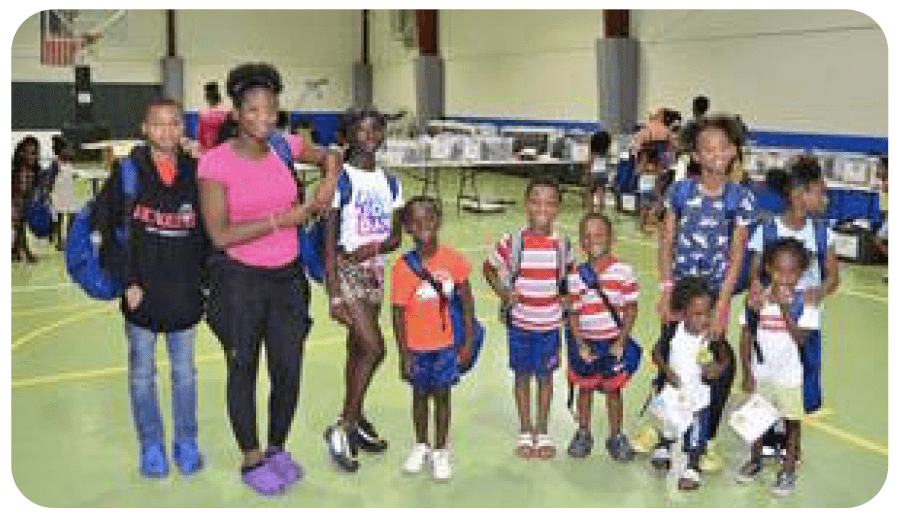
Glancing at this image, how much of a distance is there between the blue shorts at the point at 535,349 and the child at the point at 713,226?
0.47m

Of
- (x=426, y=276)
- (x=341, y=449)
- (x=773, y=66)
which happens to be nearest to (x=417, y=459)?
(x=341, y=449)

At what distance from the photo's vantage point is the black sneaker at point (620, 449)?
4.28 metres

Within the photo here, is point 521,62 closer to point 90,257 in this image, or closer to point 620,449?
point 620,449

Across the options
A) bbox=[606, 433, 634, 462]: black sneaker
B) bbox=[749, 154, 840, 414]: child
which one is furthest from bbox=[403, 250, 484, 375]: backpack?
bbox=[749, 154, 840, 414]: child

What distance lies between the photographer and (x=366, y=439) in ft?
14.4

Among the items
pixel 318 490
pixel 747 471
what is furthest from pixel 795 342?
pixel 318 490

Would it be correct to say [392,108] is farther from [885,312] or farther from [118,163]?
[118,163]

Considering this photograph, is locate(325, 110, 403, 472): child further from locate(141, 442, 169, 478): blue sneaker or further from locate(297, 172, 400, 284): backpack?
locate(141, 442, 169, 478): blue sneaker

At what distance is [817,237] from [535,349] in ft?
4.03

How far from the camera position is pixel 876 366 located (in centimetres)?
584

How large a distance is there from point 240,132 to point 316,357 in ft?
8.71

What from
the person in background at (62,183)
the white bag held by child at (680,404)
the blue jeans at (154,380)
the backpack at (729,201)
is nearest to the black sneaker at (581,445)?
the white bag held by child at (680,404)

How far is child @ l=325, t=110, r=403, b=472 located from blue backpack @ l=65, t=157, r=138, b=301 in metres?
0.80

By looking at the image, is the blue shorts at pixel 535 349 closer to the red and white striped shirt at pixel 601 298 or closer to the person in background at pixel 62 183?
the red and white striped shirt at pixel 601 298
